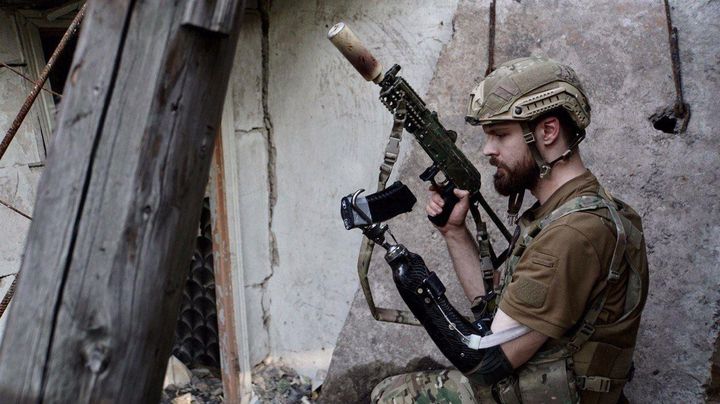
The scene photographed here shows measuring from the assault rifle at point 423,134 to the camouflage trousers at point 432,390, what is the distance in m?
0.25

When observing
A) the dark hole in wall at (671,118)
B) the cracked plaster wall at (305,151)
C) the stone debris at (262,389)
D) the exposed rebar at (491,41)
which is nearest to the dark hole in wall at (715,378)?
the dark hole in wall at (671,118)

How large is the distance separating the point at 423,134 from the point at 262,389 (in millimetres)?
2227

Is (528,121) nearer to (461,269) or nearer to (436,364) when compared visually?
(461,269)

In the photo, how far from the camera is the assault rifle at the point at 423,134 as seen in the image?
225 cm

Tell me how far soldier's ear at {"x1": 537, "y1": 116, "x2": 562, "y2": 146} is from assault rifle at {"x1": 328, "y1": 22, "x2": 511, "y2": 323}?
356 mm

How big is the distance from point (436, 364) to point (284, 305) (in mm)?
1133

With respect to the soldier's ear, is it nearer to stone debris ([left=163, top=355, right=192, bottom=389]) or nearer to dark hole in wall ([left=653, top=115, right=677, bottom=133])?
dark hole in wall ([left=653, top=115, right=677, bottom=133])

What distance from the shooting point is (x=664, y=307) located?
112 inches

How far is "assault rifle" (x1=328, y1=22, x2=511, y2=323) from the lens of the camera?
88.7 inches

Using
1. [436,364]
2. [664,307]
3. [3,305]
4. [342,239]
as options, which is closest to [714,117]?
[664,307]

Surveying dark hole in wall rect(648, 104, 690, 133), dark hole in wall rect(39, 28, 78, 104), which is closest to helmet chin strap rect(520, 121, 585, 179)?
dark hole in wall rect(648, 104, 690, 133)

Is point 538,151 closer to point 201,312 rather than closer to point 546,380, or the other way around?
point 546,380

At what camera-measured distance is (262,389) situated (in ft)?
13.2

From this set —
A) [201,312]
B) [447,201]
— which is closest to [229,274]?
[201,312]
